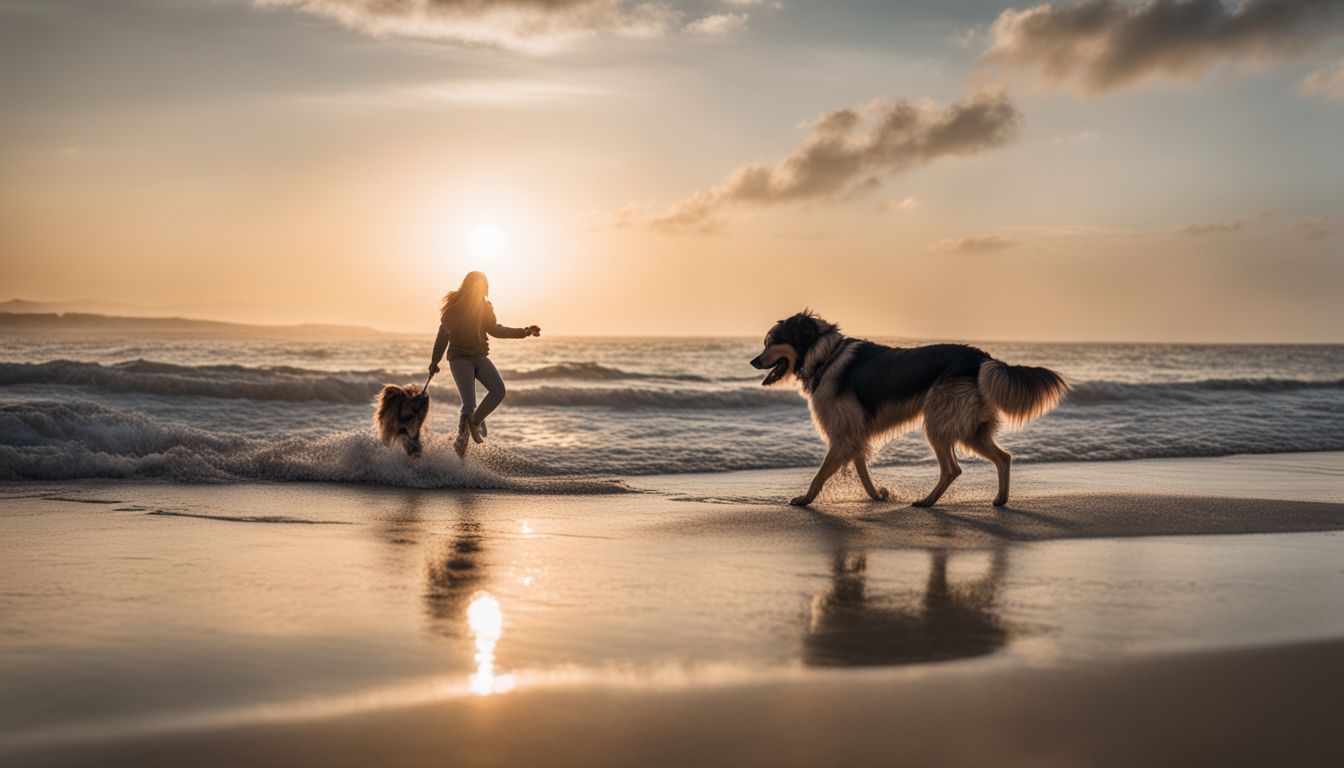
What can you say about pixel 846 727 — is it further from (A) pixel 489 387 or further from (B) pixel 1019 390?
(A) pixel 489 387

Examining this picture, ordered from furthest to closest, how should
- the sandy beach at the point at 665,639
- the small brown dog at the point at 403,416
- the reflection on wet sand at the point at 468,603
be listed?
the small brown dog at the point at 403,416 < the reflection on wet sand at the point at 468,603 < the sandy beach at the point at 665,639

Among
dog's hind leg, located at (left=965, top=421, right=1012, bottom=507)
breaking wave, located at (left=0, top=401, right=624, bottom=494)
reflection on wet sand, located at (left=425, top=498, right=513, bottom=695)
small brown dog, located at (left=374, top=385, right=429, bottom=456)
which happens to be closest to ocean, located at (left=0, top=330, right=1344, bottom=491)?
breaking wave, located at (left=0, top=401, right=624, bottom=494)

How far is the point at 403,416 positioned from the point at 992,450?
5218 mm

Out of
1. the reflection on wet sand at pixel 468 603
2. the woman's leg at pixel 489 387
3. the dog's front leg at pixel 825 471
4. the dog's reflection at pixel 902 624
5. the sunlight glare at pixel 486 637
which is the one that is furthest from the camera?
the woman's leg at pixel 489 387

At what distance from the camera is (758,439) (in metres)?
13.3

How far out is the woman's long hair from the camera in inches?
388

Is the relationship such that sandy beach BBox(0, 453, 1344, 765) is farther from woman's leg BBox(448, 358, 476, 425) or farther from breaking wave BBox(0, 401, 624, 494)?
woman's leg BBox(448, 358, 476, 425)

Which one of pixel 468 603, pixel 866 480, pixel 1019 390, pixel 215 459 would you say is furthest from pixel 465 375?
pixel 468 603

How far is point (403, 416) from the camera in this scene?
962cm

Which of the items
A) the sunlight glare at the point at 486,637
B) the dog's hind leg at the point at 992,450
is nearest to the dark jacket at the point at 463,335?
the dog's hind leg at the point at 992,450

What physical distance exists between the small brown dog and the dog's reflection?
539cm

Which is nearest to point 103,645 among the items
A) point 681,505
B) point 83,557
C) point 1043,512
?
point 83,557

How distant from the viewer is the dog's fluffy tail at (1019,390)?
7984 mm

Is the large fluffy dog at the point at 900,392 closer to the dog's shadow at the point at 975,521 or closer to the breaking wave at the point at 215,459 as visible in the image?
the dog's shadow at the point at 975,521
